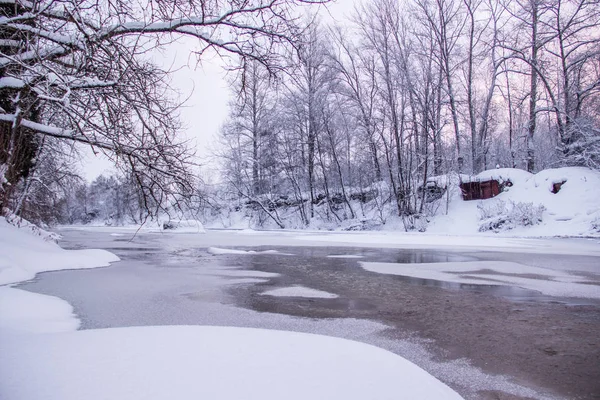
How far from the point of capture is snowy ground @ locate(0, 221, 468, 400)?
214cm

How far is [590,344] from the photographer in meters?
3.55

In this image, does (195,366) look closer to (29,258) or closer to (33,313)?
(33,313)

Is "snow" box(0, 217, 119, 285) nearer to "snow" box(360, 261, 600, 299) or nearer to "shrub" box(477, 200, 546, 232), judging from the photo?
"snow" box(360, 261, 600, 299)

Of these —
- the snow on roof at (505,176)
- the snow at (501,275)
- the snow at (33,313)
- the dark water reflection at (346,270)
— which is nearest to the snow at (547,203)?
the snow on roof at (505,176)

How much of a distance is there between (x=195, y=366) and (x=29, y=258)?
7.58 meters

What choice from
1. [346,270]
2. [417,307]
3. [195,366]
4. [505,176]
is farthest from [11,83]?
[505,176]

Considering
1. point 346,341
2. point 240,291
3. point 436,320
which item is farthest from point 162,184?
point 436,320

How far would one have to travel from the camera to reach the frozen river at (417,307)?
3012 millimetres

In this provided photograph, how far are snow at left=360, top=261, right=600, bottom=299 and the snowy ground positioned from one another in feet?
14.2

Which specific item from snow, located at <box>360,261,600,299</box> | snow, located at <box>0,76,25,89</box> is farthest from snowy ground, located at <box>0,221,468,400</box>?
snow, located at <box>360,261,600,299</box>

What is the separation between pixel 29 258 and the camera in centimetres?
817

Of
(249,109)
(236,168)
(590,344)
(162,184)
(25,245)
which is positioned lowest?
(590,344)

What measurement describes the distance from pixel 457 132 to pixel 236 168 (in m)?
16.6

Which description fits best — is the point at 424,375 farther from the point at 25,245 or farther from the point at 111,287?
the point at 25,245
